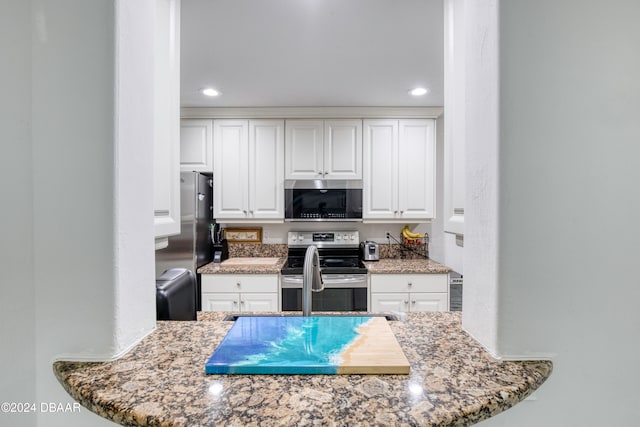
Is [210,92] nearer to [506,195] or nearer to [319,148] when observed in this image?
[319,148]

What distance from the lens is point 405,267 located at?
2.68 meters

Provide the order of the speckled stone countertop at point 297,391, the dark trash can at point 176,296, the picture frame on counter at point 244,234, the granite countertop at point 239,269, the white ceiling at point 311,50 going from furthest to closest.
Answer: the picture frame on counter at point 244,234
the granite countertop at point 239,269
the white ceiling at point 311,50
the dark trash can at point 176,296
the speckled stone countertop at point 297,391

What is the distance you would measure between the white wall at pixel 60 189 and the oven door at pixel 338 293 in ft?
6.55

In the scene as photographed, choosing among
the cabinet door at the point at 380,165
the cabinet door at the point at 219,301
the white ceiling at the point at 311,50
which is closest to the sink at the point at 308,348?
the white ceiling at the point at 311,50

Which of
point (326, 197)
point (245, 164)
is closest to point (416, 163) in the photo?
point (326, 197)

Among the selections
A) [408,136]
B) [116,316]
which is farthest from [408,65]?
[116,316]

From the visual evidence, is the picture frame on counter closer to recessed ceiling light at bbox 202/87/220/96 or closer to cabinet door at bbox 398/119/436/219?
recessed ceiling light at bbox 202/87/220/96

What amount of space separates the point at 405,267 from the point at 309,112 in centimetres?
169

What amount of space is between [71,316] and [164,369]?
24cm

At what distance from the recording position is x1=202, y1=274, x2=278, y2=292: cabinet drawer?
2.61 meters

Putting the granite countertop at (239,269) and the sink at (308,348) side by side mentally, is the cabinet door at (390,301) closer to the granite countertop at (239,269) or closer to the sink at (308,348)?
the granite countertop at (239,269)

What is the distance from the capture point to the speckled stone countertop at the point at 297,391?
0.47 metres

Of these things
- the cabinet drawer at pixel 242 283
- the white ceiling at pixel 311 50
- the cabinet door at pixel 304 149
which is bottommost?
the cabinet drawer at pixel 242 283

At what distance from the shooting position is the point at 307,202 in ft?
9.37
